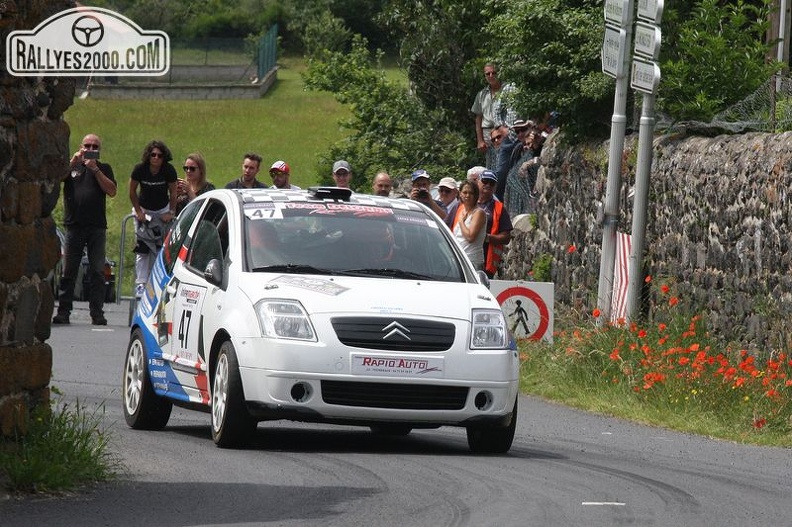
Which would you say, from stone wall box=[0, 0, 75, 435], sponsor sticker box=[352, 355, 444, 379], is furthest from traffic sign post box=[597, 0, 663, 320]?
stone wall box=[0, 0, 75, 435]

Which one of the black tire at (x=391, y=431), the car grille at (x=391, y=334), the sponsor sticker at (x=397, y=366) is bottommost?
the black tire at (x=391, y=431)

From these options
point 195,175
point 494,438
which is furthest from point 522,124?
point 494,438

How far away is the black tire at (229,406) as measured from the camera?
11062 millimetres

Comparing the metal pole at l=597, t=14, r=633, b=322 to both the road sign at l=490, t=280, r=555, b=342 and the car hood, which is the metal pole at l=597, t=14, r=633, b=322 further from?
the car hood

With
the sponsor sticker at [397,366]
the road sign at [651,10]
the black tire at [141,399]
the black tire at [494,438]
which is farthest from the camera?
the road sign at [651,10]

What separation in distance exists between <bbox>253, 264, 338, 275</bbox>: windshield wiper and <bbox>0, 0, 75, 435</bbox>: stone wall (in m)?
2.15

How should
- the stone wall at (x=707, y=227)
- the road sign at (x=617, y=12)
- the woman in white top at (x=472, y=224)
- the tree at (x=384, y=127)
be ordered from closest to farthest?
the stone wall at (x=707, y=227) < the road sign at (x=617, y=12) < the woman in white top at (x=472, y=224) < the tree at (x=384, y=127)

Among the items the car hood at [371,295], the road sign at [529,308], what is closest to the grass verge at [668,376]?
the road sign at [529,308]

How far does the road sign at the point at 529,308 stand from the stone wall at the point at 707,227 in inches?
51.6

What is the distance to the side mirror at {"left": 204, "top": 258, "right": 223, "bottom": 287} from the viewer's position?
11680mm

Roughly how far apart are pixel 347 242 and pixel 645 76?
5.76 metres

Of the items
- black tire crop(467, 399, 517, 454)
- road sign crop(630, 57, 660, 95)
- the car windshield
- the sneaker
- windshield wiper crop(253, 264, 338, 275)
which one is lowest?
the sneaker

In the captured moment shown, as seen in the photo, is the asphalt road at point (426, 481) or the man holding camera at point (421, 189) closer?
the asphalt road at point (426, 481)

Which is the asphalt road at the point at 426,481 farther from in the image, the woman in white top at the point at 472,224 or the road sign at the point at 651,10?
the road sign at the point at 651,10
